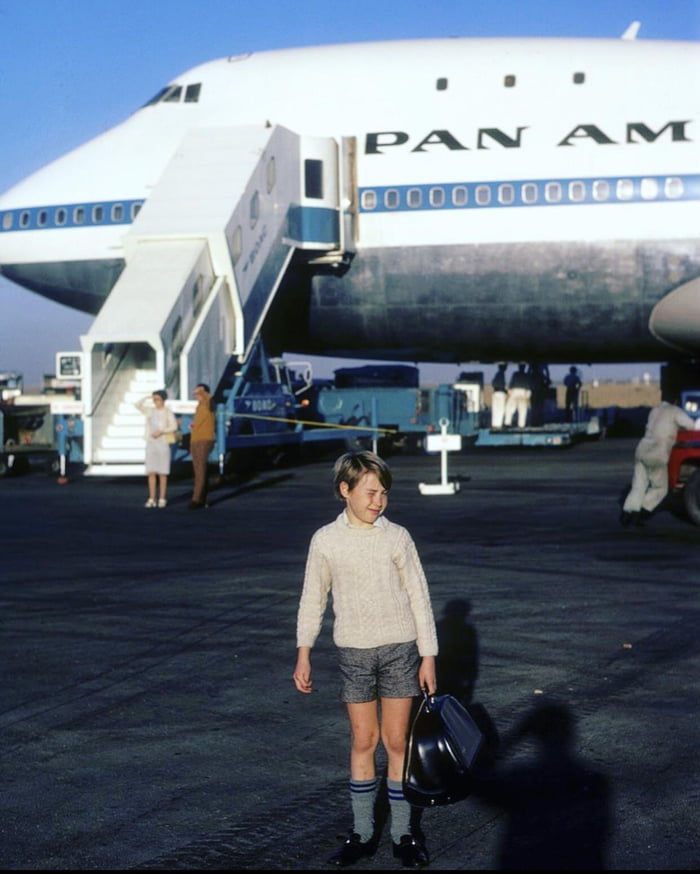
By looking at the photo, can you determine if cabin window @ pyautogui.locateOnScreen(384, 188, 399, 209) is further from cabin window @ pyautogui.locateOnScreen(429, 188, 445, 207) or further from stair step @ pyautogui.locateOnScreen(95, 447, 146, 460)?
stair step @ pyautogui.locateOnScreen(95, 447, 146, 460)

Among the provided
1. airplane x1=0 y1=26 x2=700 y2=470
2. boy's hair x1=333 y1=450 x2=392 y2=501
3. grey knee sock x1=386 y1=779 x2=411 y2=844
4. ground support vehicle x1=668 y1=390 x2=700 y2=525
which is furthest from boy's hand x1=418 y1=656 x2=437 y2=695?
airplane x1=0 y1=26 x2=700 y2=470

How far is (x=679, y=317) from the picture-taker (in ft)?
82.5

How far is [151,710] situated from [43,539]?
816cm

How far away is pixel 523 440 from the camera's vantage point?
93.8 feet

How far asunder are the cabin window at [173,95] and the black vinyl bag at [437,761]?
2405 centimetres

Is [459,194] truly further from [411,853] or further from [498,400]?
[411,853]

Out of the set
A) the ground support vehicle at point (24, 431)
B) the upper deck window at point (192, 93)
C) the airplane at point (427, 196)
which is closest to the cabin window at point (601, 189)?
Answer: the airplane at point (427, 196)

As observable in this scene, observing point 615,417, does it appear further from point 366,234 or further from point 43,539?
point 43,539

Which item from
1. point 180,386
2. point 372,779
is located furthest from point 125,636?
point 180,386

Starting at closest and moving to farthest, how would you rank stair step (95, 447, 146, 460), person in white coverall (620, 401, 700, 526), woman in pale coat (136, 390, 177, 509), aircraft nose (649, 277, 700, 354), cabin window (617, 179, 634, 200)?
person in white coverall (620, 401, 700, 526), woman in pale coat (136, 390, 177, 509), stair step (95, 447, 146, 460), cabin window (617, 179, 634, 200), aircraft nose (649, 277, 700, 354)

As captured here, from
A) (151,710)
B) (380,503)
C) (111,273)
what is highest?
(111,273)

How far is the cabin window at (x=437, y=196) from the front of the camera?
25391mm

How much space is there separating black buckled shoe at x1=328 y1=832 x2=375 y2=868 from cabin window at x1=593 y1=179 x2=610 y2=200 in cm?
2141

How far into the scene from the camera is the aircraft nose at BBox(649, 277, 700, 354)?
2486 centimetres
